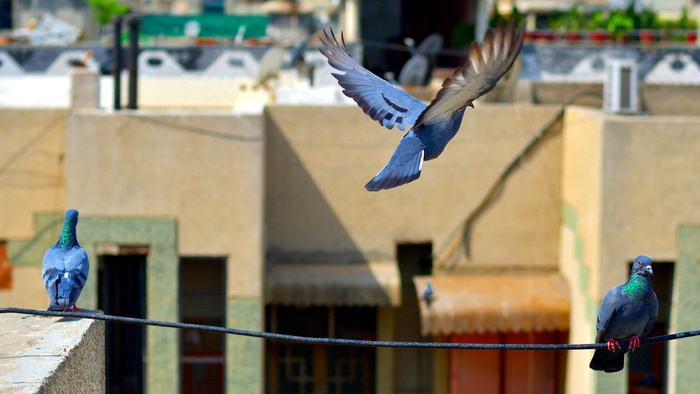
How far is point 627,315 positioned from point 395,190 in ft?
23.8

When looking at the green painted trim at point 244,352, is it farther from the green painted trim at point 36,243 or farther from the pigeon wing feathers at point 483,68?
the pigeon wing feathers at point 483,68

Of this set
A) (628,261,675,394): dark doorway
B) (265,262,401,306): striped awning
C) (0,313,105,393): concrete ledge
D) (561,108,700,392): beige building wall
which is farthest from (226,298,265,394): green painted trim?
(0,313,105,393): concrete ledge

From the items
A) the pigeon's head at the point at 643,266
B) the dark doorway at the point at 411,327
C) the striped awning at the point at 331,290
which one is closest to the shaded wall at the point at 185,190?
the striped awning at the point at 331,290

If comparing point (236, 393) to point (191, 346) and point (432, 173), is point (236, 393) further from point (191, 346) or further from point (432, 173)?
point (432, 173)

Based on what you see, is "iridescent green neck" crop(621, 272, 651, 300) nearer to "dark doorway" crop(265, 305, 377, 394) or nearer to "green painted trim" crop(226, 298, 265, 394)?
"green painted trim" crop(226, 298, 265, 394)

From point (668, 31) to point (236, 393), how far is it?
54.1 feet

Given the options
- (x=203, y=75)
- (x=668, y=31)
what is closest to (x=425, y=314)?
(x=203, y=75)

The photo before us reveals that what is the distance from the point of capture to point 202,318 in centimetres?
1255

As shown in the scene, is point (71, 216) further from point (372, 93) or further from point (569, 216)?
point (569, 216)

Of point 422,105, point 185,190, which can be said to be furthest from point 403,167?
point 185,190

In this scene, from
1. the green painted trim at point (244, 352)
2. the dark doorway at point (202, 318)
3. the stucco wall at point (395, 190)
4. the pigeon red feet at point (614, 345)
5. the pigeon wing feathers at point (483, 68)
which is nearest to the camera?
the pigeon wing feathers at point (483, 68)

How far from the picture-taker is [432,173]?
44.3ft

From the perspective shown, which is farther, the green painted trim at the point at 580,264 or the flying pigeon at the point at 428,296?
the flying pigeon at the point at 428,296

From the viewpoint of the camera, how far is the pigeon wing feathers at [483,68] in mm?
4844
